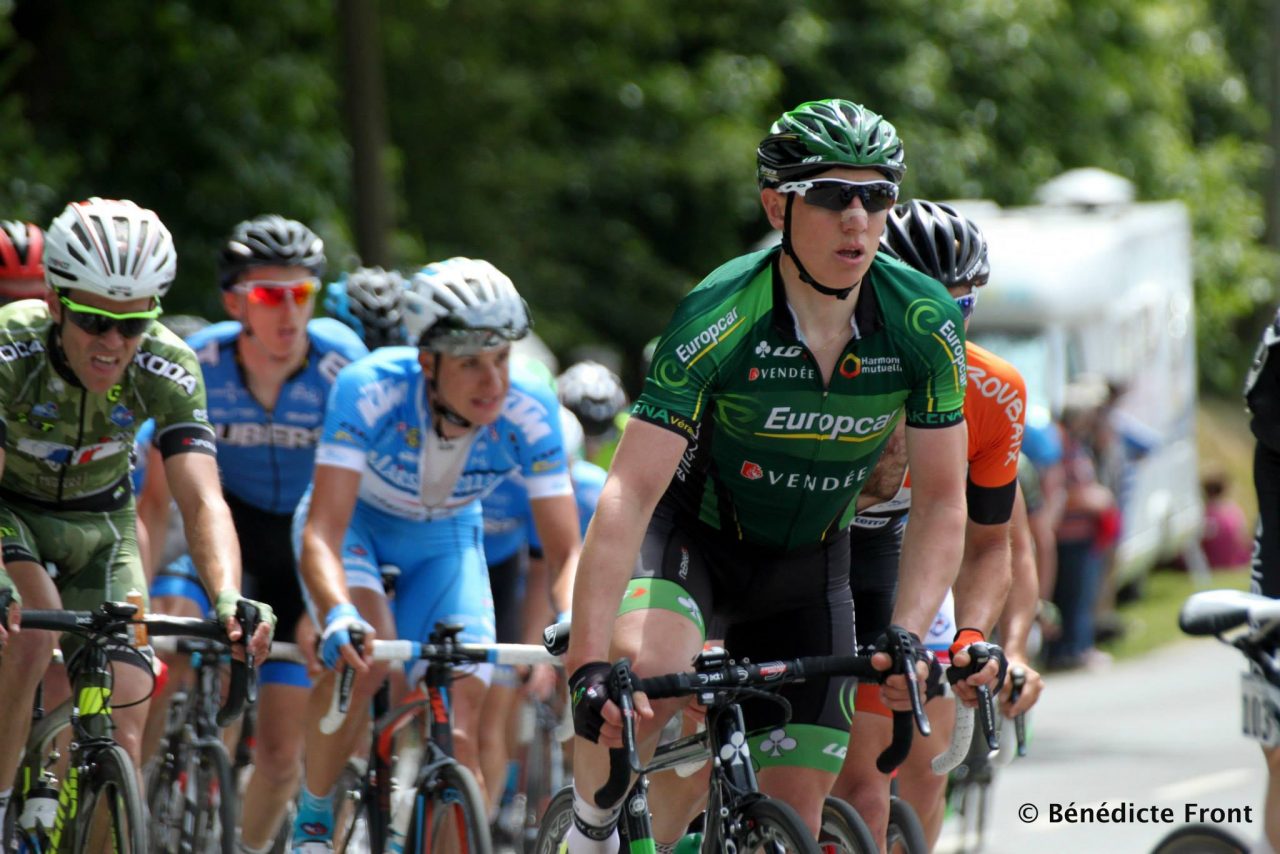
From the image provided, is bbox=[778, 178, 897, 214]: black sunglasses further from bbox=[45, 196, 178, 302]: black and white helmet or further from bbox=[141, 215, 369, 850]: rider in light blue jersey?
bbox=[141, 215, 369, 850]: rider in light blue jersey

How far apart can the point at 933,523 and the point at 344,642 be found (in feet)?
5.81

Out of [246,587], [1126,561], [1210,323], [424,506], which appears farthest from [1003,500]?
[1210,323]

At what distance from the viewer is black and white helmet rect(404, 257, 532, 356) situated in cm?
615

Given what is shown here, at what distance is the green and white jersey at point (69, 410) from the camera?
587 centimetres

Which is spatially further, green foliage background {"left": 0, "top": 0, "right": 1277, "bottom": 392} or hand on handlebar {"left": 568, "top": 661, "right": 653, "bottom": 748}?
green foliage background {"left": 0, "top": 0, "right": 1277, "bottom": 392}

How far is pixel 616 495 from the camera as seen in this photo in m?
4.62

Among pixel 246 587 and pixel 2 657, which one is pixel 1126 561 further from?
pixel 2 657

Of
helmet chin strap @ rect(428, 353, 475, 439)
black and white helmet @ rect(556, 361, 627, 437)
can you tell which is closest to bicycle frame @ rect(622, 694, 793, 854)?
helmet chin strap @ rect(428, 353, 475, 439)

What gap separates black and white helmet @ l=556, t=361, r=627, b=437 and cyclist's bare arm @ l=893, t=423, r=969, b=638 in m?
5.54

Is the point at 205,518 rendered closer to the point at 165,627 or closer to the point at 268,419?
the point at 165,627

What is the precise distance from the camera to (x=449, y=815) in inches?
220

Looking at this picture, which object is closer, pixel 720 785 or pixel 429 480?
pixel 720 785

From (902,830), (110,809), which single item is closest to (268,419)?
(110,809)

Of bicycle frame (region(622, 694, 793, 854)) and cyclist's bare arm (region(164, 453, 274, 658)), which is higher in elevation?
cyclist's bare arm (region(164, 453, 274, 658))
